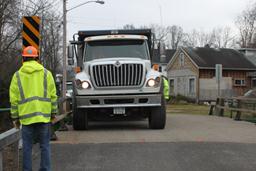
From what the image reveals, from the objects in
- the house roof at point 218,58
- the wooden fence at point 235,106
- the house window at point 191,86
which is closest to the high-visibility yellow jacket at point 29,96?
the wooden fence at point 235,106

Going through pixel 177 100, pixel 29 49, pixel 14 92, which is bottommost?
pixel 177 100

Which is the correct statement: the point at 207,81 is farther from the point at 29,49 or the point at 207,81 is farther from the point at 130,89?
the point at 29,49

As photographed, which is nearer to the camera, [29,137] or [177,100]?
[29,137]

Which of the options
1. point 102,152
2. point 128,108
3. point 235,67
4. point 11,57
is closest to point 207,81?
point 235,67

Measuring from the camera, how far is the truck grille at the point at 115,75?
505 inches

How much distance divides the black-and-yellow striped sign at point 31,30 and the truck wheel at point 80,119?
10.1 feet

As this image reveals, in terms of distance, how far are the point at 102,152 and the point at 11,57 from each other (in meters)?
17.1

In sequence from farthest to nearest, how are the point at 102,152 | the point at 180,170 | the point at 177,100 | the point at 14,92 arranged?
the point at 177,100 < the point at 102,152 < the point at 180,170 < the point at 14,92

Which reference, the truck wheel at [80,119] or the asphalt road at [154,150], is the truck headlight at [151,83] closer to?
the asphalt road at [154,150]

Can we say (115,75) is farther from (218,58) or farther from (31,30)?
(218,58)

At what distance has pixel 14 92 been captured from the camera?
653cm

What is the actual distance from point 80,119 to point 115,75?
5.48 ft

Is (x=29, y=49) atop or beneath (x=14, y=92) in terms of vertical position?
atop

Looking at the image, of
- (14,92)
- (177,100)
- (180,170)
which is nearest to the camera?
(14,92)
